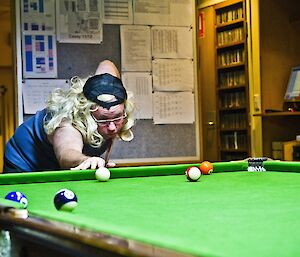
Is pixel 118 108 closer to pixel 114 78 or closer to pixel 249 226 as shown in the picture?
pixel 114 78

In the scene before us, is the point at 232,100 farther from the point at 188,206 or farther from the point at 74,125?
the point at 188,206

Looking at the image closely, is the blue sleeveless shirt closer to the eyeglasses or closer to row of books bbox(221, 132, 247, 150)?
the eyeglasses

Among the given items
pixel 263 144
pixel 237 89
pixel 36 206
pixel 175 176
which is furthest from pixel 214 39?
pixel 36 206

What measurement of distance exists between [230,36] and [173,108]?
8.99 ft

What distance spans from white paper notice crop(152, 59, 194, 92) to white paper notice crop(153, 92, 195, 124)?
54 mm

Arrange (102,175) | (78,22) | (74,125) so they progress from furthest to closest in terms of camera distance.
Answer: (78,22) < (74,125) < (102,175)

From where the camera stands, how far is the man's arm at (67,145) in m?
3.83

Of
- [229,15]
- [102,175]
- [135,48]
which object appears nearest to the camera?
[102,175]

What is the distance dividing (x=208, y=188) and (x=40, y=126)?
2.23 m

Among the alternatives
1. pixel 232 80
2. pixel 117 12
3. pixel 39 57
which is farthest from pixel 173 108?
pixel 232 80

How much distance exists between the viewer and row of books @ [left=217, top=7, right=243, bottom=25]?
23.5 ft


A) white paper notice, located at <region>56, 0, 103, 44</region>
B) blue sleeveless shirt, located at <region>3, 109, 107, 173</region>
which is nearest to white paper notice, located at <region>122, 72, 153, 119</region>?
white paper notice, located at <region>56, 0, 103, 44</region>

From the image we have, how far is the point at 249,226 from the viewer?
1.40 m

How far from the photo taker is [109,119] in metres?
4.55
